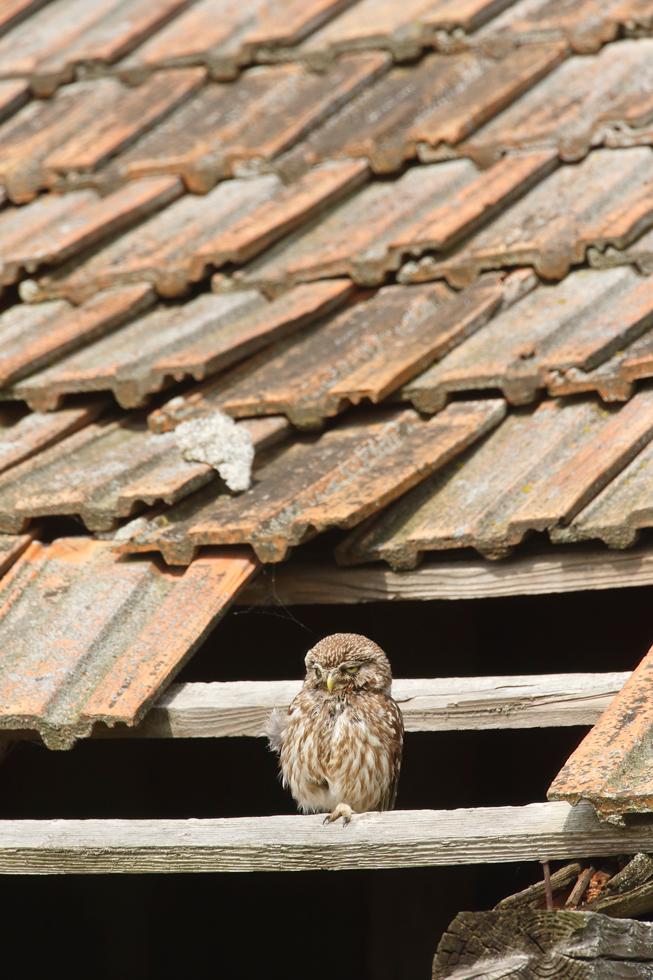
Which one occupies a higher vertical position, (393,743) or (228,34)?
(228,34)

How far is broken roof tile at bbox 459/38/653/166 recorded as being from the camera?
5.04 meters

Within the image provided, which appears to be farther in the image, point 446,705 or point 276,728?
point 276,728

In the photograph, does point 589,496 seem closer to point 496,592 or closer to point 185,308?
point 496,592

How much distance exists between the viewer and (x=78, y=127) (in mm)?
5840

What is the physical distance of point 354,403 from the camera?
167 inches

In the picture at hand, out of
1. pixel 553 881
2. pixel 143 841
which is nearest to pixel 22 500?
pixel 143 841

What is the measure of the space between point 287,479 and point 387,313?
810 mm

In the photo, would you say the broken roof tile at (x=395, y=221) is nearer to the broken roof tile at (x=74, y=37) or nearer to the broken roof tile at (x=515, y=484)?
the broken roof tile at (x=515, y=484)

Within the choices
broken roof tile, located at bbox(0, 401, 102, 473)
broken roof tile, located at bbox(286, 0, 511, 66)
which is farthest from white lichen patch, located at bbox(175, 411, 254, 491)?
broken roof tile, located at bbox(286, 0, 511, 66)

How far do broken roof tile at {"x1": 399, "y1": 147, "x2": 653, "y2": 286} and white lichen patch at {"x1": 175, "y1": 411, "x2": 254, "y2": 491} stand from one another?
3.14 feet

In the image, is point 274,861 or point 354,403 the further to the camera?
point 354,403

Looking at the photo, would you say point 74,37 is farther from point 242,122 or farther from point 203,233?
point 203,233

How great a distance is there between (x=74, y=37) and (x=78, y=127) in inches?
28.5

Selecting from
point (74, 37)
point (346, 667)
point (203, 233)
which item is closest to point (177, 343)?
point (203, 233)
